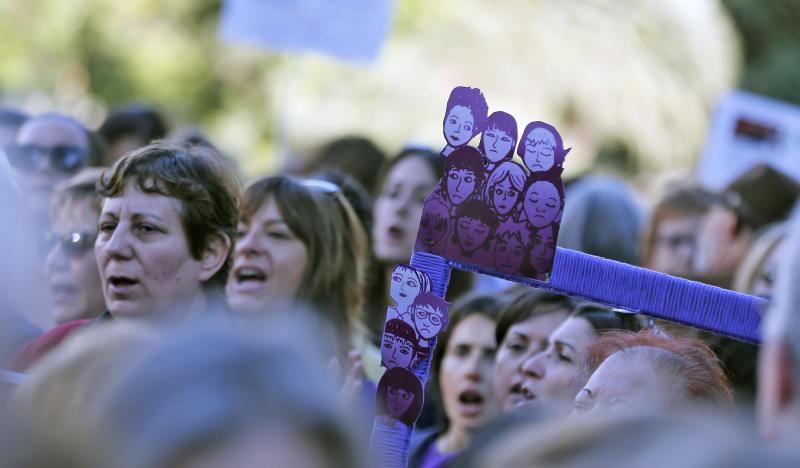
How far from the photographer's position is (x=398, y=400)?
8.30 ft

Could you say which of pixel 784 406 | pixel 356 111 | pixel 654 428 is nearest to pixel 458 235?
pixel 784 406

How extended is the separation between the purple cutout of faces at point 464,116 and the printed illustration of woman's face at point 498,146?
1.2 inches

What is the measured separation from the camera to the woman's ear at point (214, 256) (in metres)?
3.47

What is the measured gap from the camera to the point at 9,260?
1.87 meters

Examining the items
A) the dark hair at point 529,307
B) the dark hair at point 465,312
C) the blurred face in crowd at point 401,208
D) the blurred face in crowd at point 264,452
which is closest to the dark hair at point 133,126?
the blurred face in crowd at point 401,208

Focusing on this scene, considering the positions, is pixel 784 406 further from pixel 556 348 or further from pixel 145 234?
pixel 145 234

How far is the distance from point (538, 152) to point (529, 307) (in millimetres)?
1420

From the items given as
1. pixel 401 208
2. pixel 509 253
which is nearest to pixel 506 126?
pixel 509 253

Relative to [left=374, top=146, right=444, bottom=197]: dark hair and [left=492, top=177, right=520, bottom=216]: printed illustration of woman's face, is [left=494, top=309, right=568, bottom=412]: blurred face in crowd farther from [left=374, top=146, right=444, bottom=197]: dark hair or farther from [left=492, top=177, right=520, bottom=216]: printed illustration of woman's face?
[left=374, top=146, right=444, bottom=197]: dark hair

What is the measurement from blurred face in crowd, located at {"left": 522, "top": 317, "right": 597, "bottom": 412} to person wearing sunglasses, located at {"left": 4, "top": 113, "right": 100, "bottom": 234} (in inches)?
96.6

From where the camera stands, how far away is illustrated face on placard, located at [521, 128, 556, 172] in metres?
2.50

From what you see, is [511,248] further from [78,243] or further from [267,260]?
[78,243]

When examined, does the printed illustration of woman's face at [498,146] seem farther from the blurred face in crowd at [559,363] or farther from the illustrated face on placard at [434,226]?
the blurred face in crowd at [559,363]

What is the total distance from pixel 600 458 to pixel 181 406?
1.35 feet
